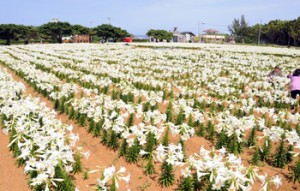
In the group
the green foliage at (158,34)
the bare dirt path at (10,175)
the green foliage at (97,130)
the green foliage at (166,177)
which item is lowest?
the bare dirt path at (10,175)

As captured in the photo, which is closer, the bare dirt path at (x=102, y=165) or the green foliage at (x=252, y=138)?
the bare dirt path at (x=102, y=165)

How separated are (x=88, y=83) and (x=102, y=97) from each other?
4887 mm

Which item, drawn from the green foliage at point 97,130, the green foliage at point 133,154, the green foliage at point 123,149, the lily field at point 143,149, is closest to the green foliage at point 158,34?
the lily field at point 143,149

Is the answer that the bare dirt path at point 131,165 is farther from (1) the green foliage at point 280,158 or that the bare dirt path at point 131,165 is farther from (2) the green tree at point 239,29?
(2) the green tree at point 239,29

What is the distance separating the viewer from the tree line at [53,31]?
74625 mm

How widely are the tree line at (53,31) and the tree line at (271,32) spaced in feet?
140

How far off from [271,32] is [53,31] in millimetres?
68047

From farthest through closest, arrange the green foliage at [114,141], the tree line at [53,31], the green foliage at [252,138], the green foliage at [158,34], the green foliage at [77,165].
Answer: the green foliage at [158,34] → the tree line at [53,31] → the green foliage at [252,138] → the green foliage at [114,141] → the green foliage at [77,165]

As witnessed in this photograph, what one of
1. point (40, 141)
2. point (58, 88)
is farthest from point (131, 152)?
point (58, 88)

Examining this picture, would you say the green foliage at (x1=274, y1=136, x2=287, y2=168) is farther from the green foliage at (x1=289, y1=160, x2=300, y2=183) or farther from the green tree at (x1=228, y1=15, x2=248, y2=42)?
the green tree at (x1=228, y1=15, x2=248, y2=42)

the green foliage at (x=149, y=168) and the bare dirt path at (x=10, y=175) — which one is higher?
the green foliage at (x=149, y=168)

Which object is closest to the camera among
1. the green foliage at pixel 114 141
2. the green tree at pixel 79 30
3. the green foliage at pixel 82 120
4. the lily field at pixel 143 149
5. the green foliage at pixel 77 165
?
the lily field at pixel 143 149

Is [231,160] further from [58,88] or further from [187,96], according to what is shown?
[58,88]

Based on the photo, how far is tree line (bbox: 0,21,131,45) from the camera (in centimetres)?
7462
